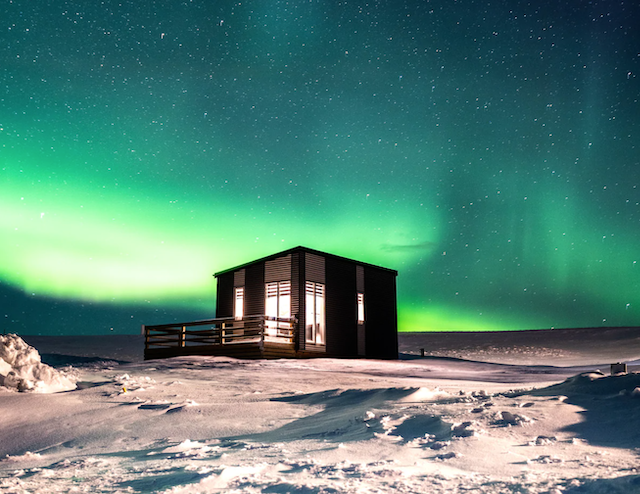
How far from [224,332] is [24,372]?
1211cm

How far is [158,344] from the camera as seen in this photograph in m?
24.1

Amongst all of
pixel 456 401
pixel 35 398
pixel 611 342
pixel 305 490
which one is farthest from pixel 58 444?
pixel 611 342

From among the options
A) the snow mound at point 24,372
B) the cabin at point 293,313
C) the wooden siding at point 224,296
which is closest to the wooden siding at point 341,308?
the cabin at point 293,313

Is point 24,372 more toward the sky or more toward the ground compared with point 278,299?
more toward the ground

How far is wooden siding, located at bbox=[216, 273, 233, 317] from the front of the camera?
25.5m

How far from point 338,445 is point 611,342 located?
40.6 meters

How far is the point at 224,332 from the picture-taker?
72.5 feet

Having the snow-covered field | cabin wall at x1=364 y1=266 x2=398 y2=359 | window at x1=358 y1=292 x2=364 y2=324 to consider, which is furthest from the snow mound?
cabin wall at x1=364 y1=266 x2=398 y2=359

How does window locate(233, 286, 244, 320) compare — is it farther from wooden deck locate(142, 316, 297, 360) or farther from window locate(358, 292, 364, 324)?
window locate(358, 292, 364, 324)

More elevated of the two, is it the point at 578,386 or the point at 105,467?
the point at 578,386

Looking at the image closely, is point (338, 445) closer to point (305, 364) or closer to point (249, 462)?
point (249, 462)

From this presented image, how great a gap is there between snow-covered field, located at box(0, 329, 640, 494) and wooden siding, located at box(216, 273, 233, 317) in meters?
14.4

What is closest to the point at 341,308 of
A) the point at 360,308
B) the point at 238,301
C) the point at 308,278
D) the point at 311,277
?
the point at 360,308

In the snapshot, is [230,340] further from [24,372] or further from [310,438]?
[310,438]
